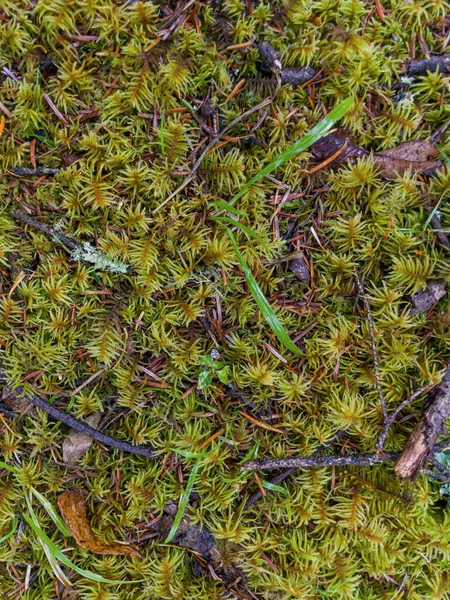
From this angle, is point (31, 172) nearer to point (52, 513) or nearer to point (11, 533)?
point (52, 513)

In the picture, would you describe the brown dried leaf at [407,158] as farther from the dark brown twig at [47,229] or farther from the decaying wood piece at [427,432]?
the dark brown twig at [47,229]

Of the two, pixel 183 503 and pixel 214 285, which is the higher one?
pixel 214 285

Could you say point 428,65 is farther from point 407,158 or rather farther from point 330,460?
point 330,460

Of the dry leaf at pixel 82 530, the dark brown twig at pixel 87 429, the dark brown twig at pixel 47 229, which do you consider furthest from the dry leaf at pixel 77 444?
the dark brown twig at pixel 47 229

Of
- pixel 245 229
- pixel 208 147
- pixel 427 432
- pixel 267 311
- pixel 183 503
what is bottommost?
pixel 183 503

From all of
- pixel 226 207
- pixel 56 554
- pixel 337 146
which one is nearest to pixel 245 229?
pixel 226 207

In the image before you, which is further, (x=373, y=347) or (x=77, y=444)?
(x=77, y=444)
